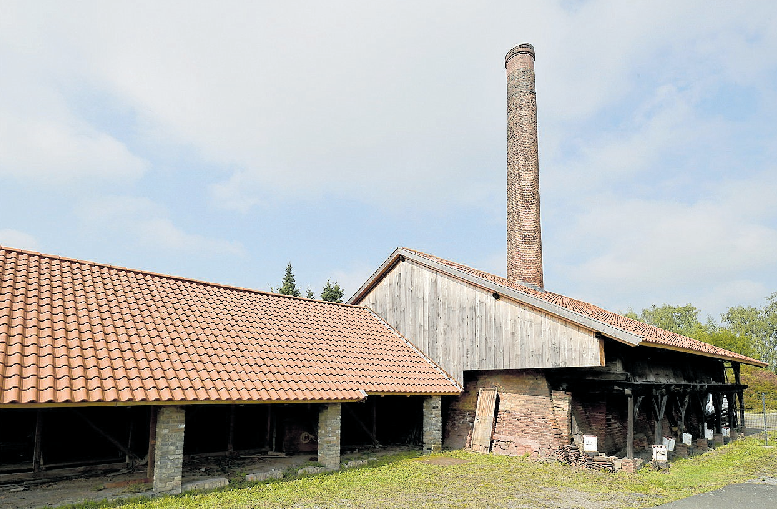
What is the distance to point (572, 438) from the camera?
13.8m

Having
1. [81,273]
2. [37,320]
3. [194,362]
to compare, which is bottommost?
[194,362]

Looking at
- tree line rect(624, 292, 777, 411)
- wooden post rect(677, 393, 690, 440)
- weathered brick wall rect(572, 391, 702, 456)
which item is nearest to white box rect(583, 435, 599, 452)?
weathered brick wall rect(572, 391, 702, 456)

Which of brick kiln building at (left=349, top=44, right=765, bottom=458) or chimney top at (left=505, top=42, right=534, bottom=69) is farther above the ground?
chimney top at (left=505, top=42, right=534, bottom=69)

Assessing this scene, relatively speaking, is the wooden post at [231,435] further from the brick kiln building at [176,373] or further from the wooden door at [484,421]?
the wooden door at [484,421]

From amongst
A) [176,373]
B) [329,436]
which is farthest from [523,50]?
[176,373]

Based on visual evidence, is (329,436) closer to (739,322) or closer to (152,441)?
(152,441)

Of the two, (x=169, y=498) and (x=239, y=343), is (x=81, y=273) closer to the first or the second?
(x=239, y=343)

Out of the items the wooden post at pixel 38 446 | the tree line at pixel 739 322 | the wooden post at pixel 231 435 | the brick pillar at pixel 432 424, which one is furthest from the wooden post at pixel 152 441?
the tree line at pixel 739 322

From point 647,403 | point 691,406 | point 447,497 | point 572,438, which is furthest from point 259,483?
point 691,406

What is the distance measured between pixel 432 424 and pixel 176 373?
7.68 meters

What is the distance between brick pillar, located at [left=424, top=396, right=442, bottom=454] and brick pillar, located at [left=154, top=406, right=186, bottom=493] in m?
7.27

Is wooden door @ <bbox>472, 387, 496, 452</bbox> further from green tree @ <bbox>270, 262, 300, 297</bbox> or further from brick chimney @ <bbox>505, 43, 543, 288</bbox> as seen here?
green tree @ <bbox>270, 262, 300, 297</bbox>

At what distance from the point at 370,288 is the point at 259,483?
9.50 meters

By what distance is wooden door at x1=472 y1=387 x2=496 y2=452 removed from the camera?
15.1 metres
